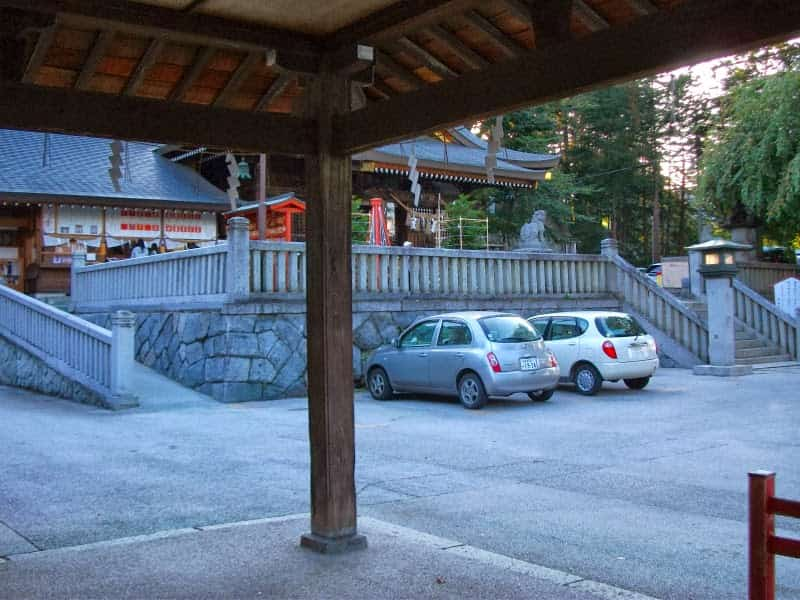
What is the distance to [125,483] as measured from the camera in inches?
356

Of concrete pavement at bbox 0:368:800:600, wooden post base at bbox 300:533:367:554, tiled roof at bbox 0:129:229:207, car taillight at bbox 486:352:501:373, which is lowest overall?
concrete pavement at bbox 0:368:800:600

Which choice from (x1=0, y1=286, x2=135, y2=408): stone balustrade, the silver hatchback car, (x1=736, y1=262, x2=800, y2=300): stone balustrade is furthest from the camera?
(x1=736, y1=262, x2=800, y2=300): stone balustrade

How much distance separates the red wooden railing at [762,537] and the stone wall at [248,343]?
13.8m

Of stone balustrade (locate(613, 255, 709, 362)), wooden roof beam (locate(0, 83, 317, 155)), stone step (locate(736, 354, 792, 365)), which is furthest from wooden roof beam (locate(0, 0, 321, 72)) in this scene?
stone step (locate(736, 354, 792, 365))

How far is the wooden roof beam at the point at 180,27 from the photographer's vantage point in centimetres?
491

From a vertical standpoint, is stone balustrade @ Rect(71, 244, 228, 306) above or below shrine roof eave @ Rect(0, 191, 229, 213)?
below

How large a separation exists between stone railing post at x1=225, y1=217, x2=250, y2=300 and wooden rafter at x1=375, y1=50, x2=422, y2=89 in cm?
1042

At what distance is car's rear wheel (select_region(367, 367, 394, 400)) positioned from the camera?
54.2 feet

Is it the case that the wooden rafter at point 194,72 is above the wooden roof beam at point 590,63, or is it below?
above

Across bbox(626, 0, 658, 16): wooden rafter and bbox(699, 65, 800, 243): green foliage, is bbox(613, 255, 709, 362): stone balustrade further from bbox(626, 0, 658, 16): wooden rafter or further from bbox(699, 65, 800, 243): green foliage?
bbox(626, 0, 658, 16): wooden rafter

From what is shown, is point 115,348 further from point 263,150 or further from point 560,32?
point 560,32

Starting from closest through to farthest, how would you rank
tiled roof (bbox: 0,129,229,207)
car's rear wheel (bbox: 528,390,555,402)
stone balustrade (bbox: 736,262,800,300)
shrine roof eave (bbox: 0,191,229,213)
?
1. car's rear wheel (bbox: 528,390,555,402)
2. shrine roof eave (bbox: 0,191,229,213)
3. tiled roof (bbox: 0,129,229,207)
4. stone balustrade (bbox: 736,262,800,300)

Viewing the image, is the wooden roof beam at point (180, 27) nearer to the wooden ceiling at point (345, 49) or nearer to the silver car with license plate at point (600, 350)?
the wooden ceiling at point (345, 49)

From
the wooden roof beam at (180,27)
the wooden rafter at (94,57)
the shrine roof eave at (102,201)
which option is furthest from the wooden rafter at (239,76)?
the shrine roof eave at (102,201)
